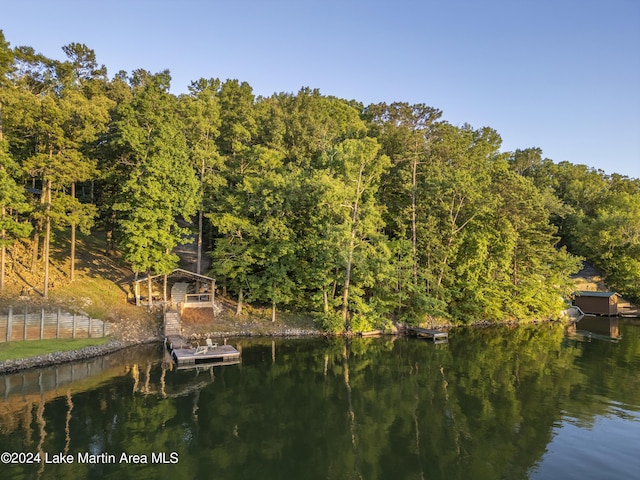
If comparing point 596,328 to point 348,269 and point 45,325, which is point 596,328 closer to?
point 348,269

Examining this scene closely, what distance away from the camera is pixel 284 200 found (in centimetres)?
3688

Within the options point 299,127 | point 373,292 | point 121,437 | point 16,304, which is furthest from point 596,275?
point 16,304

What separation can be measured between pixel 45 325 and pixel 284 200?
21.0 meters

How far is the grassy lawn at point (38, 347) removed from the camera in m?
23.1

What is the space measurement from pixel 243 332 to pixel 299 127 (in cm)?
2440

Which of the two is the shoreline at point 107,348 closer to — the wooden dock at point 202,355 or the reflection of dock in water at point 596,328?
the wooden dock at point 202,355

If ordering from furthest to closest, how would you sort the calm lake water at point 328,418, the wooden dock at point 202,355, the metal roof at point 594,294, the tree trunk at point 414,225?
the metal roof at point 594,294 → the tree trunk at point 414,225 → the wooden dock at point 202,355 → the calm lake water at point 328,418

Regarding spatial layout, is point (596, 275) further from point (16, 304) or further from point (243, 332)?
point (16, 304)

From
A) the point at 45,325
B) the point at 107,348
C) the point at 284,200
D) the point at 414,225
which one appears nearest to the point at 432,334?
the point at 414,225

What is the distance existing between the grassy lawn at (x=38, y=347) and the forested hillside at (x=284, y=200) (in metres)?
6.17

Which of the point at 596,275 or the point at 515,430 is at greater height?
the point at 596,275

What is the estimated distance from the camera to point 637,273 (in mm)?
54250

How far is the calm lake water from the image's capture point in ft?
44.7

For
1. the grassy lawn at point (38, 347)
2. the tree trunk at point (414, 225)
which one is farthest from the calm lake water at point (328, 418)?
the tree trunk at point (414, 225)
